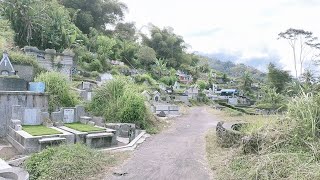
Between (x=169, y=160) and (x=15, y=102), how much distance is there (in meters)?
8.04

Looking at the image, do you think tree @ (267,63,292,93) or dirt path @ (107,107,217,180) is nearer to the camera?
dirt path @ (107,107,217,180)

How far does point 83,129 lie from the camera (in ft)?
42.3

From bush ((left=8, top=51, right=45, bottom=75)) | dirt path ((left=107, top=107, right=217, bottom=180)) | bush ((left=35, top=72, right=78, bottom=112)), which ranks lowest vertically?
dirt path ((left=107, top=107, right=217, bottom=180))

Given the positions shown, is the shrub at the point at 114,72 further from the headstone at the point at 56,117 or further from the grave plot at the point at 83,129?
the headstone at the point at 56,117

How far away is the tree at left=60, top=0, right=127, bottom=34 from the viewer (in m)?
50.6

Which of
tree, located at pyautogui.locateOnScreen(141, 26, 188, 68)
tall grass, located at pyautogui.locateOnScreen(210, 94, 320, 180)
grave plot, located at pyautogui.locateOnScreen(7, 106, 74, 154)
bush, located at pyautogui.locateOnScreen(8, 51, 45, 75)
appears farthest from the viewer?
tree, located at pyautogui.locateOnScreen(141, 26, 188, 68)

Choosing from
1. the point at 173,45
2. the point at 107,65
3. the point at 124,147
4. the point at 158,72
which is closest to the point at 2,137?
the point at 124,147

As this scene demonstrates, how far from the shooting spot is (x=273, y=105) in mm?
38500

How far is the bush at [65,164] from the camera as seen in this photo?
802 centimetres

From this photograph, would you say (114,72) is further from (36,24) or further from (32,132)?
(32,132)

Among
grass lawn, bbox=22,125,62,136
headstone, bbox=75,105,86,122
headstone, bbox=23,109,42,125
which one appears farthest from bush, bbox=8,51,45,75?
grass lawn, bbox=22,125,62,136

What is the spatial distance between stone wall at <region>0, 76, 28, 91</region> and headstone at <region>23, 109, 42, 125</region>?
3712 mm

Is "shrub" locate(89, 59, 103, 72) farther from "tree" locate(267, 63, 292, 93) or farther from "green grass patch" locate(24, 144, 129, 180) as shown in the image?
"tree" locate(267, 63, 292, 93)

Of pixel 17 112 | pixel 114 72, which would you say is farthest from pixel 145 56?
pixel 17 112
